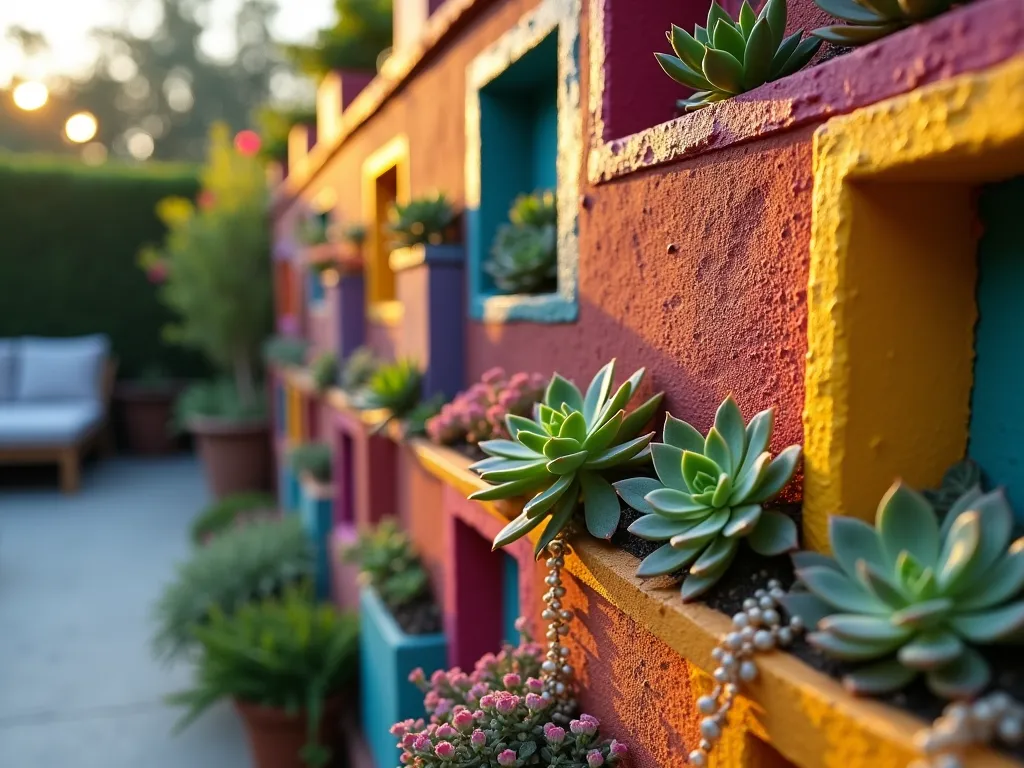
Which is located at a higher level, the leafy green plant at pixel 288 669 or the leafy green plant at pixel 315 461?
the leafy green plant at pixel 315 461

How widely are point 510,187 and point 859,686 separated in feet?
7.07

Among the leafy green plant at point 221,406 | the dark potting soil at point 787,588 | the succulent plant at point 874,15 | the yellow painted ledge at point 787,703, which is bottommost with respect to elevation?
the leafy green plant at point 221,406

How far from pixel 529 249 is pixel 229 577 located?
3.00 m

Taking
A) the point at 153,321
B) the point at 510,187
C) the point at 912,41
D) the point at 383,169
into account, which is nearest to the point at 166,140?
the point at 153,321

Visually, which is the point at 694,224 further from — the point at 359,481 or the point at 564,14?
the point at 359,481

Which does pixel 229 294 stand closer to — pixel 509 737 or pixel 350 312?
pixel 350 312

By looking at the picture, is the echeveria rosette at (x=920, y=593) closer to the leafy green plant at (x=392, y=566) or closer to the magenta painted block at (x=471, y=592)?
the magenta painted block at (x=471, y=592)

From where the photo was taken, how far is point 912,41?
1.06 meters

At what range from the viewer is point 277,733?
3564 mm

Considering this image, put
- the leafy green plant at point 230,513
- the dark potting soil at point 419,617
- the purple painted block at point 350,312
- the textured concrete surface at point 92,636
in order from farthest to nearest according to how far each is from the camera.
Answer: the leafy green plant at point 230,513 → the purple painted block at point 350,312 → the textured concrete surface at point 92,636 → the dark potting soil at point 419,617

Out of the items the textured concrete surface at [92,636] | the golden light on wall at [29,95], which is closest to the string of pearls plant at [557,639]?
the textured concrete surface at [92,636]

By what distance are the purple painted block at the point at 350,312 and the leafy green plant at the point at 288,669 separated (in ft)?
5.19

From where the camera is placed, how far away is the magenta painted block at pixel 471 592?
266 centimetres

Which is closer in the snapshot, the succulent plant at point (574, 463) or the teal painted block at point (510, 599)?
the succulent plant at point (574, 463)
